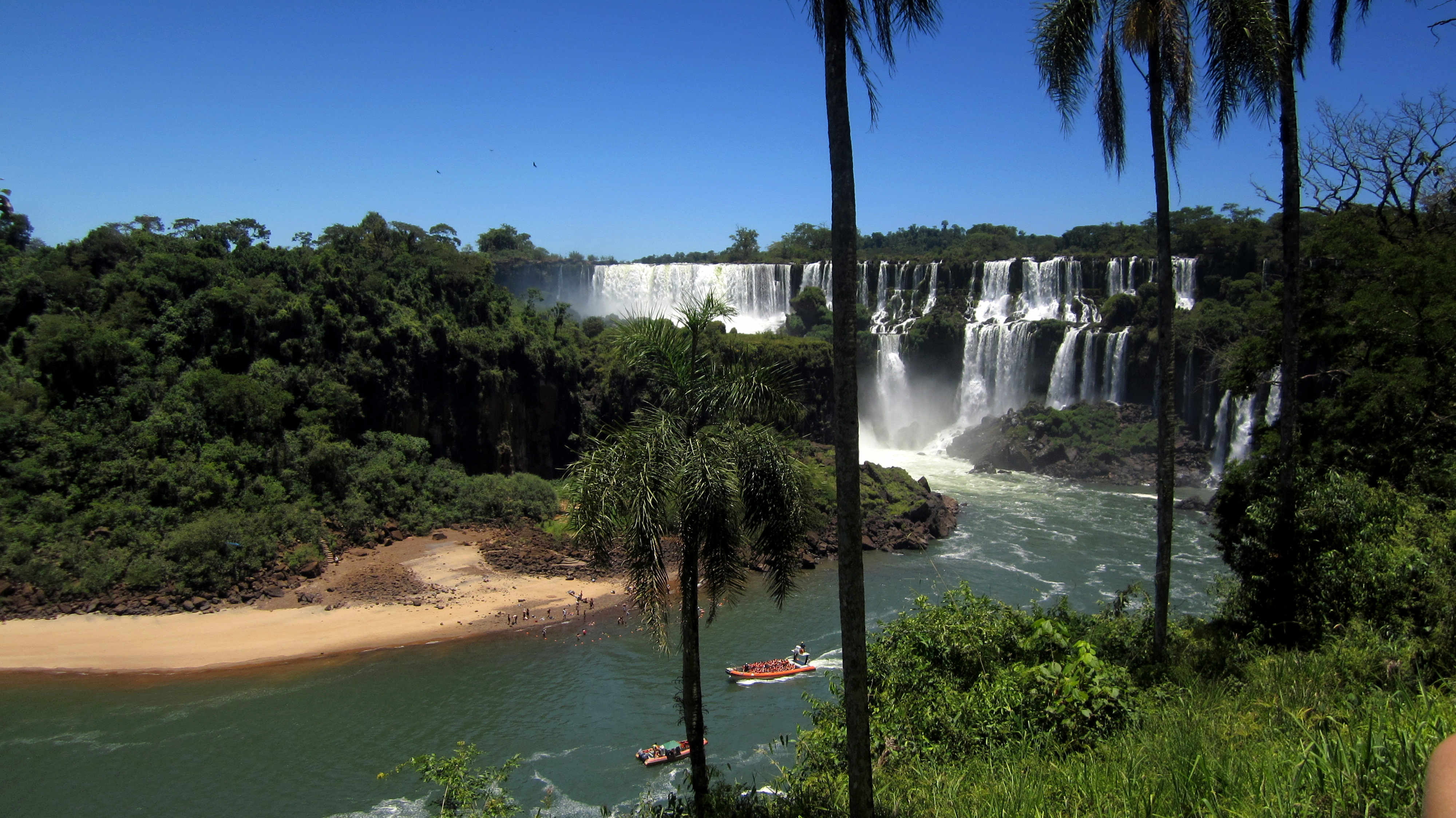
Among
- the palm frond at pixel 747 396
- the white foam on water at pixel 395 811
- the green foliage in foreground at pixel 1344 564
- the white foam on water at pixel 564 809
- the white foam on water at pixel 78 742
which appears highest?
the palm frond at pixel 747 396

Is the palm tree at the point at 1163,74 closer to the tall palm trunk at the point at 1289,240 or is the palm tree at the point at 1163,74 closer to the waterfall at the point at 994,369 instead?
the tall palm trunk at the point at 1289,240

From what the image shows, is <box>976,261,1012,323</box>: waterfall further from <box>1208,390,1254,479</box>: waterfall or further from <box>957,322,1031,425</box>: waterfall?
<box>1208,390,1254,479</box>: waterfall

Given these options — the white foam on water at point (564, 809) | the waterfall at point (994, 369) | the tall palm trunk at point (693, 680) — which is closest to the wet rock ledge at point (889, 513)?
the white foam on water at point (564, 809)

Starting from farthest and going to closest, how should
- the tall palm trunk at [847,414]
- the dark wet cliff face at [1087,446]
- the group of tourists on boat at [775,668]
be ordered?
1. the dark wet cliff face at [1087,446]
2. the group of tourists on boat at [775,668]
3. the tall palm trunk at [847,414]

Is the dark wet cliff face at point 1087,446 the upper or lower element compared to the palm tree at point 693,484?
lower

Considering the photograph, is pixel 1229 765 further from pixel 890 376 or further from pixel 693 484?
pixel 890 376

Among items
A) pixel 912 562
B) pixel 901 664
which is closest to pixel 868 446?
pixel 912 562

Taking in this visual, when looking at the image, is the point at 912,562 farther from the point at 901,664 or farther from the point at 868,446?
the point at 868,446
